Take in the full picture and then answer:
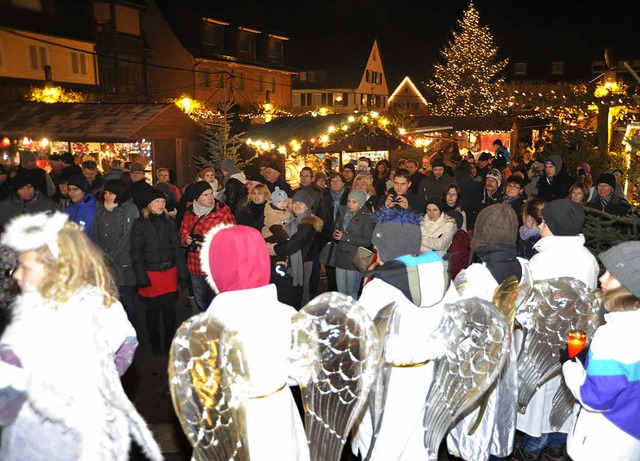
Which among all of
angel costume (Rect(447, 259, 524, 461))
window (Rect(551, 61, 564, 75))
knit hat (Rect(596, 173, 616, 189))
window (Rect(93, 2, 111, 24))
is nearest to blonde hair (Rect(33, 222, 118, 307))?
angel costume (Rect(447, 259, 524, 461))

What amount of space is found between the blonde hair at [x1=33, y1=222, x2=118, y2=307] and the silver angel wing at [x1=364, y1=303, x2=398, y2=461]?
1454 millimetres

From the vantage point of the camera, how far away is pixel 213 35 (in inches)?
1347

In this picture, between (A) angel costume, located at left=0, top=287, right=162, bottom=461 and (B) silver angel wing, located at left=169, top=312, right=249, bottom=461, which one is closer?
(A) angel costume, located at left=0, top=287, right=162, bottom=461

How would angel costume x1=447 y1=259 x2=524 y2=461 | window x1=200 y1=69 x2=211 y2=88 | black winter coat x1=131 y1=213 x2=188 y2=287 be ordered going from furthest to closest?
window x1=200 y1=69 x2=211 y2=88 → black winter coat x1=131 y1=213 x2=188 y2=287 → angel costume x1=447 y1=259 x2=524 y2=461

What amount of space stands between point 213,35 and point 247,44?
9.07ft

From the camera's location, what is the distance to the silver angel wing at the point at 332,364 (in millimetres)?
3021

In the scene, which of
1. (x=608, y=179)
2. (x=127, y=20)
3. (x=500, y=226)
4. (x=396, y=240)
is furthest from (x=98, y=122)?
(x=127, y=20)

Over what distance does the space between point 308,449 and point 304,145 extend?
37.1ft

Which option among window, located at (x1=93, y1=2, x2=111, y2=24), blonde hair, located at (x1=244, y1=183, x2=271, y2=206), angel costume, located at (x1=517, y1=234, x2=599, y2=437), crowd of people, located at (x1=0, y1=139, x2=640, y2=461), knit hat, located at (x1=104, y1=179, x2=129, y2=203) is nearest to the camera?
crowd of people, located at (x1=0, y1=139, x2=640, y2=461)

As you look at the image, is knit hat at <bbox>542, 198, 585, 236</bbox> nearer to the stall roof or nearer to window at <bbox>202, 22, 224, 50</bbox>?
the stall roof

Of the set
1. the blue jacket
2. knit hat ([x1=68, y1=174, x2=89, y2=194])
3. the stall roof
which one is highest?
the stall roof

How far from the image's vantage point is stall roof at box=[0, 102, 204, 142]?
13.9m

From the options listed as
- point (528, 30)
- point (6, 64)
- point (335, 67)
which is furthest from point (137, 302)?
point (528, 30)

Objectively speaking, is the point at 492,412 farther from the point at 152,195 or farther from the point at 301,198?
the point at 152,195
